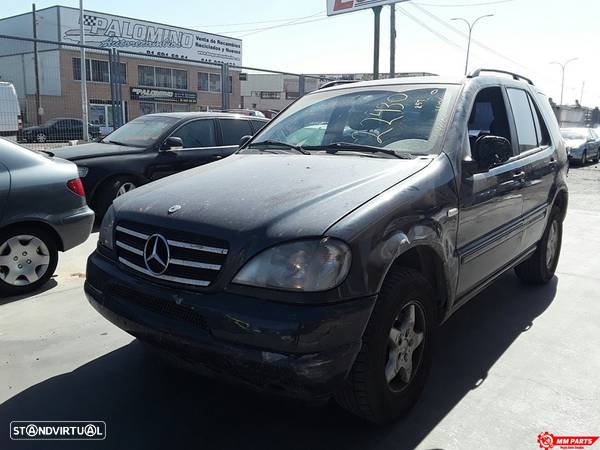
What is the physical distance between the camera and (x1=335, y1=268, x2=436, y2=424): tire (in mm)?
2387

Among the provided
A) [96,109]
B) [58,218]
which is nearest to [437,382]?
[58,218]

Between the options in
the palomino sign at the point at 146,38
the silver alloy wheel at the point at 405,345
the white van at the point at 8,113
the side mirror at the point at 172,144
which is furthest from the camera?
the palomino sign at the point at 146,38

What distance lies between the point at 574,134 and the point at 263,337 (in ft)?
67.0

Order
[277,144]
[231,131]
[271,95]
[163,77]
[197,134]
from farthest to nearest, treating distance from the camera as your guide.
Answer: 1. [271,95]
2. [163,77]
3. [231,131]
4. [197,134]
5. [277,144]

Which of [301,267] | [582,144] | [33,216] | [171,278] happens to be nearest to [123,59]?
[582,144]

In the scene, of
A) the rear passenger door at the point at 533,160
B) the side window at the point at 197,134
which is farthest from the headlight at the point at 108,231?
the side window at the point at 197,134

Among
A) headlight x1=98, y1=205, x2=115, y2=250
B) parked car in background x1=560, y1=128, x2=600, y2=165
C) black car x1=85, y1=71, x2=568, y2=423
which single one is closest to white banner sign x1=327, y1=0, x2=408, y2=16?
parked car in background x1=560, y1=128, x2=600, y2=165

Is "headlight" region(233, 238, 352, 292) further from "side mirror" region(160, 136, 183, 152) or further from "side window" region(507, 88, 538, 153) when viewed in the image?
"side mirror" region(160, 136, 183, 152)

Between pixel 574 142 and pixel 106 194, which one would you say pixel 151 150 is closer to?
pixel 106 194

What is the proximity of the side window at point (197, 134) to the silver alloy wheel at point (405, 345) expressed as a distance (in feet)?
20.8

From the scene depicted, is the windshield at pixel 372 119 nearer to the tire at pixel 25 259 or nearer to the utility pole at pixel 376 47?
the tire at pixel 25 259

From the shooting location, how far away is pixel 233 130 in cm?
890

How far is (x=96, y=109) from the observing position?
18.4 m

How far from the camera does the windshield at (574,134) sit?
19156 millimetres
